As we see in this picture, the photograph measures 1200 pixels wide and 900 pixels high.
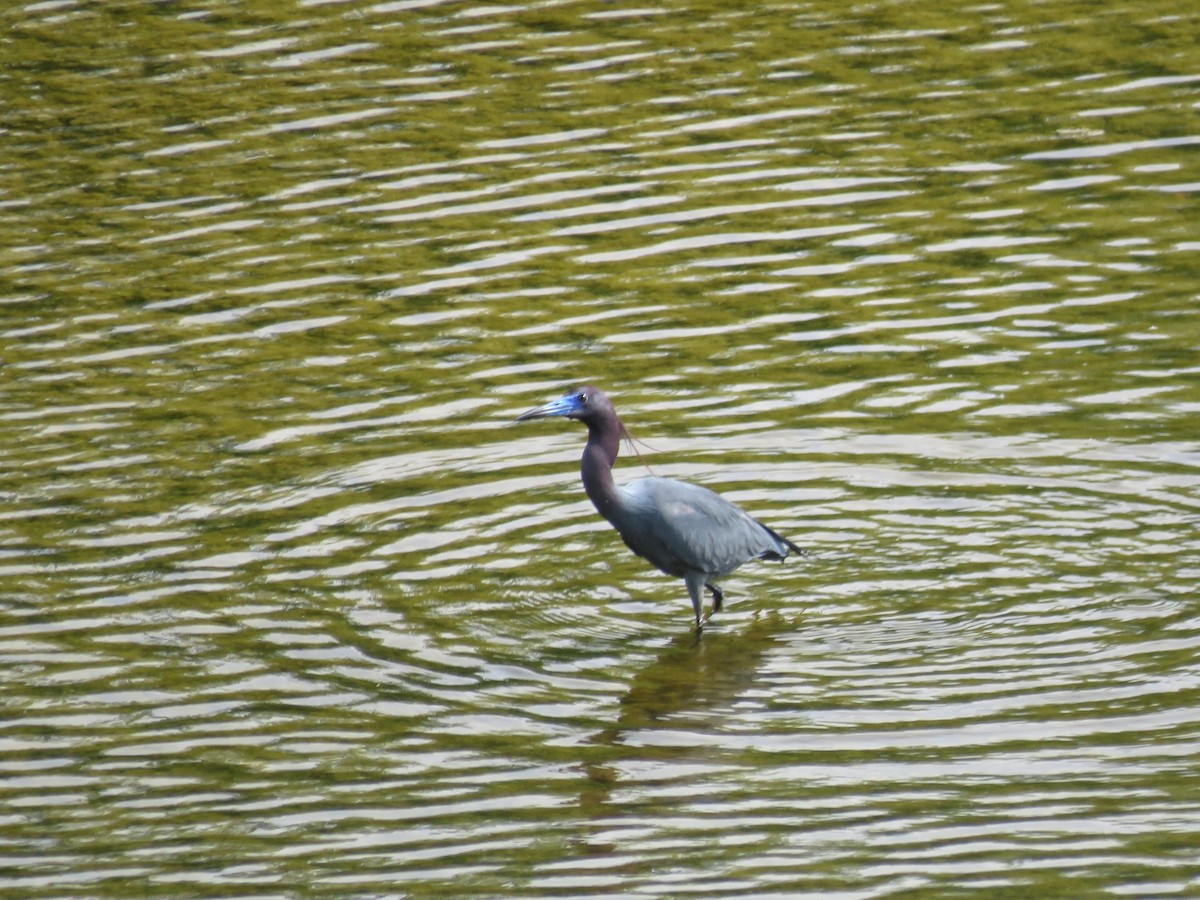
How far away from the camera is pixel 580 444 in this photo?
12.9m

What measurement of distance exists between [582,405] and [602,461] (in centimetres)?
35

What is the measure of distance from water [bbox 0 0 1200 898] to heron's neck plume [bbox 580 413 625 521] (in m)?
0.54

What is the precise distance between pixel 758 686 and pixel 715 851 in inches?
76.6

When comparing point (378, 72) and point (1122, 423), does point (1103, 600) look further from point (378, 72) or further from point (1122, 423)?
point (378, 72)

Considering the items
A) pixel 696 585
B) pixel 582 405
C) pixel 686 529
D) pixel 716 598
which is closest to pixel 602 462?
pixel 582 405

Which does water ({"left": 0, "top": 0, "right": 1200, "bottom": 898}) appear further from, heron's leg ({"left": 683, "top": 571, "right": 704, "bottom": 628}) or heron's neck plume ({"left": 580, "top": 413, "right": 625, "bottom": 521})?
heron's neck plume ({"left": 580, "top": 413, "right": 625, "bottom": 521})

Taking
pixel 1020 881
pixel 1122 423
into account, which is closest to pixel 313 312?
pixel 1122 423

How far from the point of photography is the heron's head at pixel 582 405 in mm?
10461

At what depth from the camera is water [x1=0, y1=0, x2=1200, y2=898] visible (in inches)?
334

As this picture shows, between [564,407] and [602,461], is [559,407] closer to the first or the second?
[564,407]

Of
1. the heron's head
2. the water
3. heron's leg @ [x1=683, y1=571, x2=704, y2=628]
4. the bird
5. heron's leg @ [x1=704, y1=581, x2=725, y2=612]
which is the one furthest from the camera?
heron's leg @ [x1=704, y1=581, x2=725, y2=612]

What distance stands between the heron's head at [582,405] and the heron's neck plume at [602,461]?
0.05 metres

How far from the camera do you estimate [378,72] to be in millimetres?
18312

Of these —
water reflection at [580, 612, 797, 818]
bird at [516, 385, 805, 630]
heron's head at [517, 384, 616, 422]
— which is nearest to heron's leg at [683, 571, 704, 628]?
bird at [516, 385, 805, 630]
